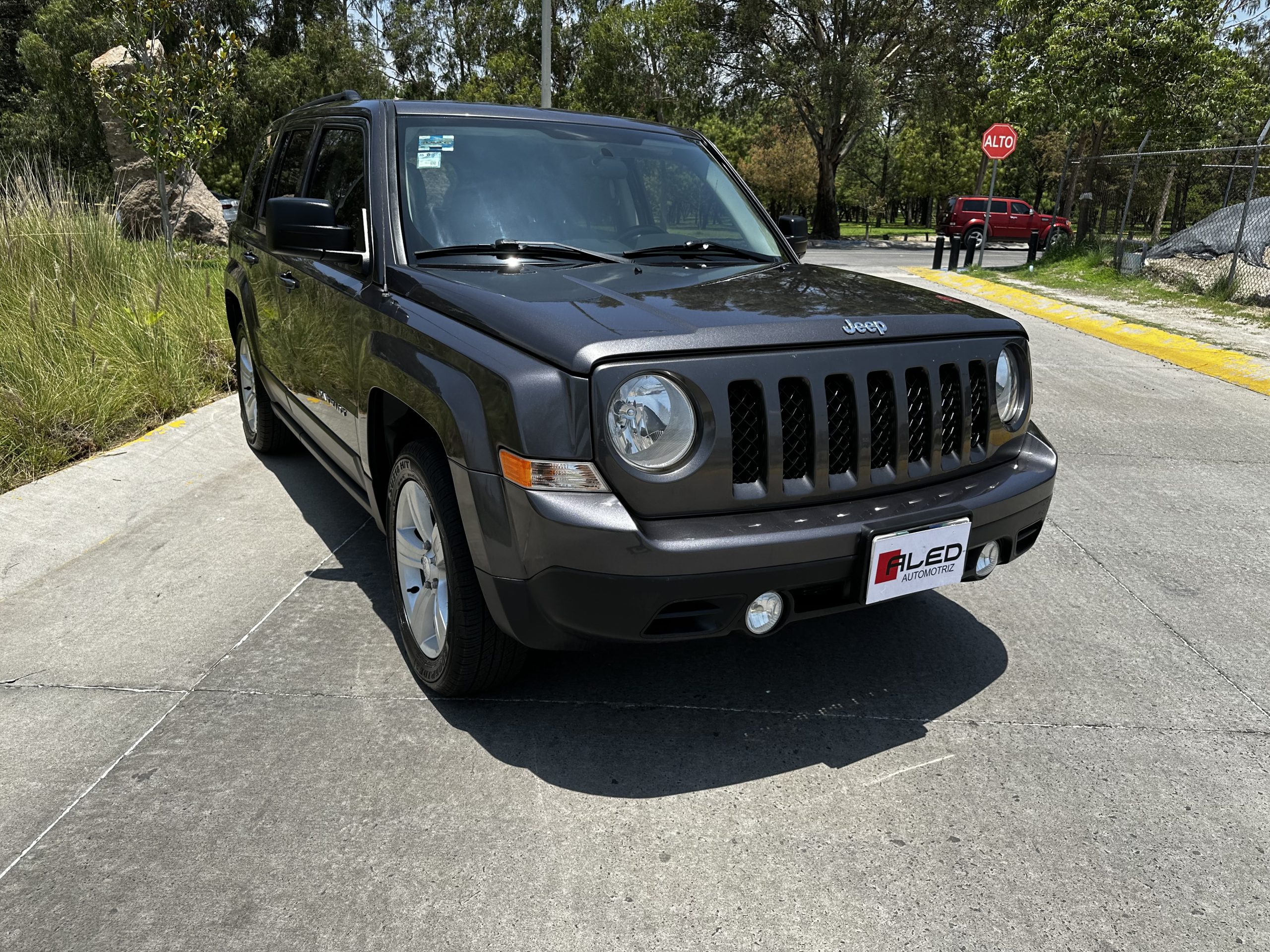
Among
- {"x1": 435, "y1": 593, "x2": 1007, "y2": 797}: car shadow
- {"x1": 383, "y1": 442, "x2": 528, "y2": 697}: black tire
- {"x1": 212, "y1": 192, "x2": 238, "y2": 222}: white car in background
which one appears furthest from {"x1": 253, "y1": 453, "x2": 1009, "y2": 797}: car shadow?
{"x1": 212, "y1": 192, "x2": 238, "y2": 222}: white car in background

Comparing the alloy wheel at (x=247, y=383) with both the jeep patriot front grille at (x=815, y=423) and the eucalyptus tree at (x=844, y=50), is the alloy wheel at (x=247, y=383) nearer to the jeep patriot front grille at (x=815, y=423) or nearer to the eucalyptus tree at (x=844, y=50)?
the jeep patriot front grille at (x=815, y=423)

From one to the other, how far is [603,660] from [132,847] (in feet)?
5.03

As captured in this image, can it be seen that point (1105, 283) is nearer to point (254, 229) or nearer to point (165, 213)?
point (165, 213)

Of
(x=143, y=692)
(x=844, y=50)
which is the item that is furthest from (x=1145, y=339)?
(x=844, y=50)

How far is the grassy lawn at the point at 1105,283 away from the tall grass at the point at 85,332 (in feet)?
38.5

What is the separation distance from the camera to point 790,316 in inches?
110

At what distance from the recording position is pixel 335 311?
12.1ft

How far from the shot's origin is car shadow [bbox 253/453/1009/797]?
9.35ft

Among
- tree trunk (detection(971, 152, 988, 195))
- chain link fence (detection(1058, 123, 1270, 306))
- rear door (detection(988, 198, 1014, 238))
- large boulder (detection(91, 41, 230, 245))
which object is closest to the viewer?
chain link fence (detection(1058, 123, 1270, 306))

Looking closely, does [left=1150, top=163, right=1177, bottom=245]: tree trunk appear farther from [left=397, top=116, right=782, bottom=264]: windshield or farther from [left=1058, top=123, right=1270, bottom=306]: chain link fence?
[left=397, top=116, right=782, bottom=264]: windshield

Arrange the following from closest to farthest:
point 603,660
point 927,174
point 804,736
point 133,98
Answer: point 804,736, point 603,660, point 133,98, point 927,174

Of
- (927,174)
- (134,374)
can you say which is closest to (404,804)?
(134,374)

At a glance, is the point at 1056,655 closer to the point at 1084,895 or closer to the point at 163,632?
the point at 1084,895

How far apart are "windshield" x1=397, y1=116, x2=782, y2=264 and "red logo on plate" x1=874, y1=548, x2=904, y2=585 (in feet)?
5.12
